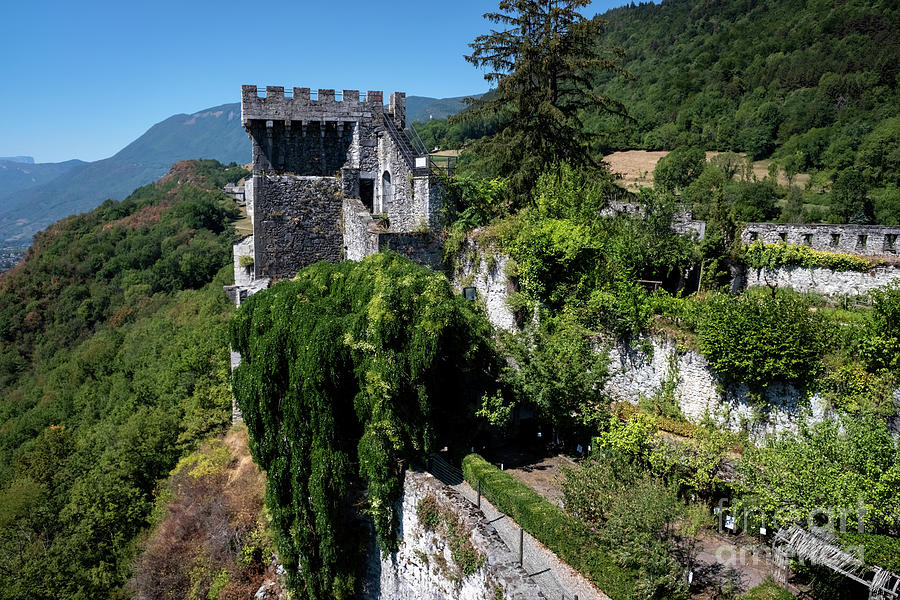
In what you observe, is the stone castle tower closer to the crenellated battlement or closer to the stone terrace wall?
the crenellated battlement

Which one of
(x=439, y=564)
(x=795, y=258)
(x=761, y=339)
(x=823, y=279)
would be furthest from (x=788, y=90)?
(x=439, y=564)

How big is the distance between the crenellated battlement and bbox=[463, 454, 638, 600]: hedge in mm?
13411

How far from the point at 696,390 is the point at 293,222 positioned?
1421 centimetres

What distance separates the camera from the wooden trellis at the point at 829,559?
9.27 metres

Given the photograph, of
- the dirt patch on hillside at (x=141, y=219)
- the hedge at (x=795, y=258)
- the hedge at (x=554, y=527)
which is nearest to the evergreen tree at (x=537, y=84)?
the hedge at (x=795, y=258)

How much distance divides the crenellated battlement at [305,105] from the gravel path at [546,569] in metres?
14.7

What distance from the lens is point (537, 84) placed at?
68.7ft

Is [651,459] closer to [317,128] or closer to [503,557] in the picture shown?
[503,557]

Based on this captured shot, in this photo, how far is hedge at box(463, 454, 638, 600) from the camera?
10352mm

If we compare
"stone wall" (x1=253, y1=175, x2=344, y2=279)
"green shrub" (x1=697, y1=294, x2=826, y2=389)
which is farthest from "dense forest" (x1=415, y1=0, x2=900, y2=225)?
"green shrub" (x1=697, y1=294, x2=826, y2=389)

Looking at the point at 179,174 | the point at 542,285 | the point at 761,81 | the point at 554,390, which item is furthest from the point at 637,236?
the point at 179,174

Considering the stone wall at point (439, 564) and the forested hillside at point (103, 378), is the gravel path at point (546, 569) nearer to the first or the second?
the stone wall at point (439, 564)

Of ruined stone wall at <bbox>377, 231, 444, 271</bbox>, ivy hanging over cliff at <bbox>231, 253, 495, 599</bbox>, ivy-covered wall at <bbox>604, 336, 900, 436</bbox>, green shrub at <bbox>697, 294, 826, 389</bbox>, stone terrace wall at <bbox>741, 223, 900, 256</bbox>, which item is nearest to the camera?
ivy hanging over cliff at <bbox>231, 253, 495, 599</bbox>

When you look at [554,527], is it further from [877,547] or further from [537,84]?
[537,84]
